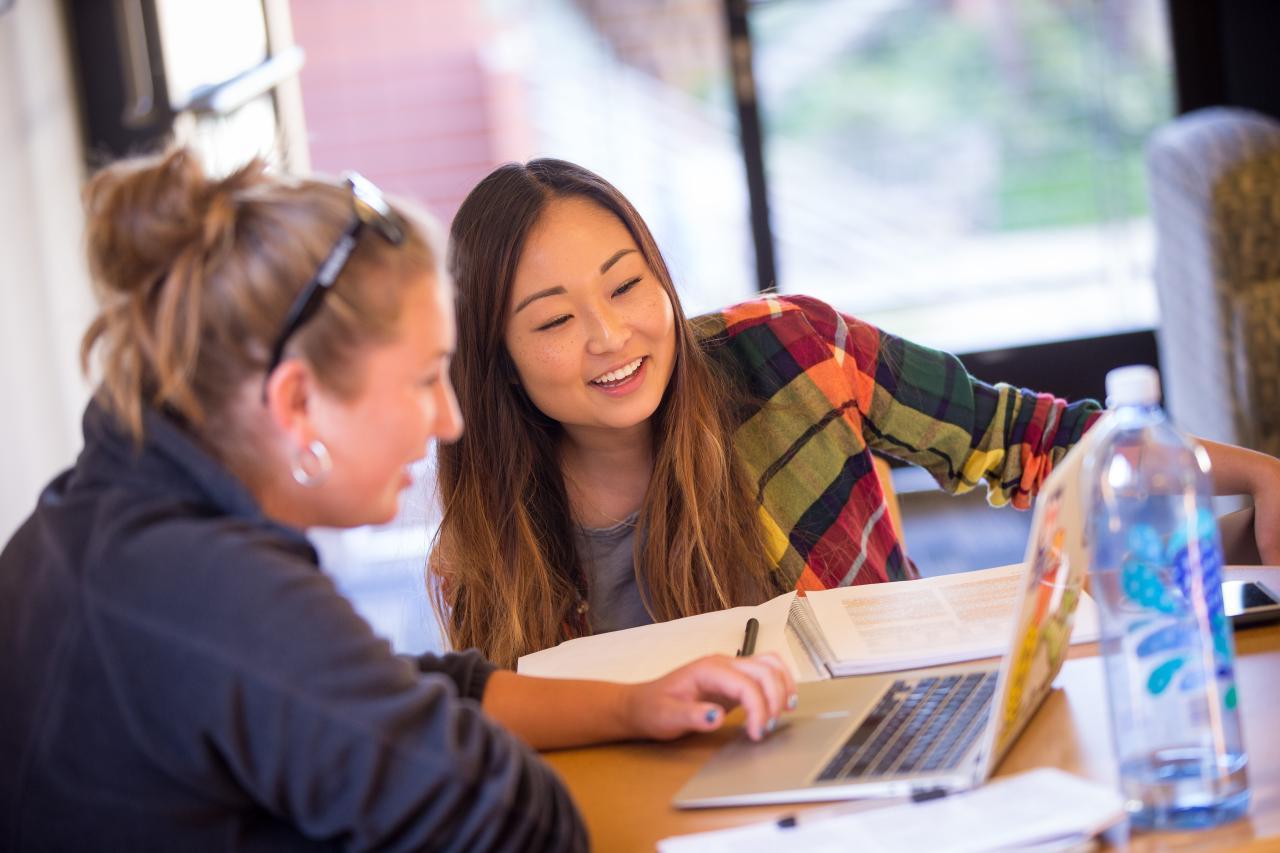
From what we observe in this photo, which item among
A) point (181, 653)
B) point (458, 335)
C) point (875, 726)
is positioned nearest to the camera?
point (181, 653)

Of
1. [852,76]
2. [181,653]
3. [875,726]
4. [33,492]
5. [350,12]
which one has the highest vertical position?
[350,12]

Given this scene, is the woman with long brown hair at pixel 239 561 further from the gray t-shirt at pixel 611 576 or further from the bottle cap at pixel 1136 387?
the gray t-shirt at pixel 611 576

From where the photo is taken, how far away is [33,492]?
3.52 metres

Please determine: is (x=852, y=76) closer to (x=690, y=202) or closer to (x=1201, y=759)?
(x=690, y=202)


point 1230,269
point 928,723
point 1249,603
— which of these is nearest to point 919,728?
point 928,723

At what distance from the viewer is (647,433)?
1752 millimetres

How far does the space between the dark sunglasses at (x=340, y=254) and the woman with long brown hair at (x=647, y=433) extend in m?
0.65

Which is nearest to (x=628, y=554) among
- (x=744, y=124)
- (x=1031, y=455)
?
(x=1031, y=455)

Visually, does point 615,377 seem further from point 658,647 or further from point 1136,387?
point 1136,387

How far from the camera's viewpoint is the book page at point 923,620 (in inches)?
46.4

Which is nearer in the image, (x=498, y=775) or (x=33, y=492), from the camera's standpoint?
(x=498, y=775)

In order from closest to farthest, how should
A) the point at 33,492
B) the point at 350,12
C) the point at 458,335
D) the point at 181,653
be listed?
the point at 181,653 → the point at 458,335 → the point at 33,492 → the point at 350,12

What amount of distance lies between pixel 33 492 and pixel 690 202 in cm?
220

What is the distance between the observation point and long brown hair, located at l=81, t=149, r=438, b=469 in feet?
2.86
